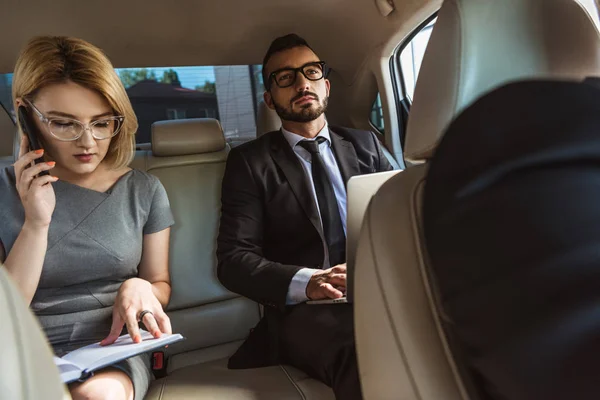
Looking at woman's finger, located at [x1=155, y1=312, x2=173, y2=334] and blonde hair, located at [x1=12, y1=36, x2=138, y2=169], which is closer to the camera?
woman's finger, located at [x1=155, y1=312, x2=173, y2=334]

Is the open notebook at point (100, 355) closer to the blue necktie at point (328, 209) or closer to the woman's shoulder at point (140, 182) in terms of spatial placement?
the woman's shoulder at point (140, 182)

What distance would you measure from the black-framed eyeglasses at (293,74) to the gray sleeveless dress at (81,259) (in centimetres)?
74

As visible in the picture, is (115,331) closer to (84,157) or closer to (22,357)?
(84,157)

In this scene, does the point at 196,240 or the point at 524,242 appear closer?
the point at 524,242

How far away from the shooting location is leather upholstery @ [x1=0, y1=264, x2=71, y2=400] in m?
0.46

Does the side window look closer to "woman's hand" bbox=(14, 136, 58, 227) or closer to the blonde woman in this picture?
the blonde woman

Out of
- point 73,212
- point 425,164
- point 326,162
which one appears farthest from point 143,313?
point 326,162

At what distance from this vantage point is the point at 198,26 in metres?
1.91

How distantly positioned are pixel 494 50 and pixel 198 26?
1.37m

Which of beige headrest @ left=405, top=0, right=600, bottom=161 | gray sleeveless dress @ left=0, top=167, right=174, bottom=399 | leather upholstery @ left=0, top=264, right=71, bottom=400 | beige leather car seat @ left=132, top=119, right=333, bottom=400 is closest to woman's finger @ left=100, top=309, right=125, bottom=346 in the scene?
gray sleeveless dress @ left=0, top=167, right=174, bottom=399

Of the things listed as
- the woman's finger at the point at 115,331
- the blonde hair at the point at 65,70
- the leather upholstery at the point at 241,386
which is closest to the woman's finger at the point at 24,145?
the blonde hair at the point at 65,70

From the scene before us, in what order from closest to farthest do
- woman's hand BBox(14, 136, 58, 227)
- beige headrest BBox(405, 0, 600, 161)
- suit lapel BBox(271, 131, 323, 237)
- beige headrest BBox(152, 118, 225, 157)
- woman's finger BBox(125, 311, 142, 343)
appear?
beige headrest BBox(405, 0, 600, 161) < woman's finger BBox(125, 311, 142, 343) < woman's hand BBox(14, 136, 58, 227) < suit lapel BBox(271, 131, 323, 237) < beige headrest BBox(152, 118, 225, 157)

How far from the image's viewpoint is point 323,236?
5.22 ft

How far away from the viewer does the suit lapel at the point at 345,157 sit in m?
1.74
